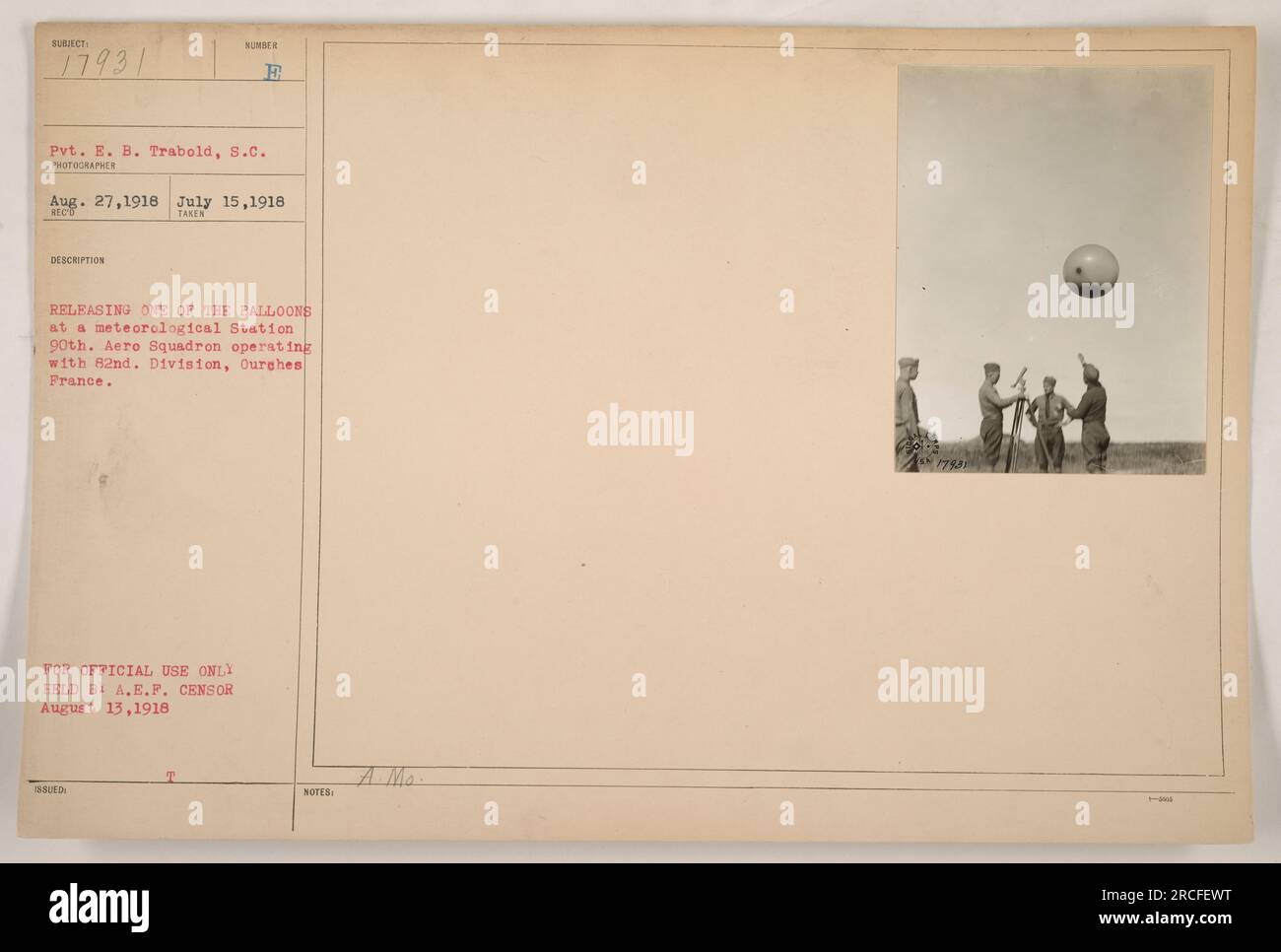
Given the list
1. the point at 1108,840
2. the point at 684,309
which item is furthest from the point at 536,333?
the point at 1108,840

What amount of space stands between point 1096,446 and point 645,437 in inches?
41.6

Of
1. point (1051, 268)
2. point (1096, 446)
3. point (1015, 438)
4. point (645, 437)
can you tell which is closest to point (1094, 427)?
point (1096, 446)

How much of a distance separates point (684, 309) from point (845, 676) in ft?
3.10

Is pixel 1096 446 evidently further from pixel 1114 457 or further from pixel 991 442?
pixel 991 442

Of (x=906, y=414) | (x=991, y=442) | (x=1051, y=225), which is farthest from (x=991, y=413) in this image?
(x=1051, y=225)

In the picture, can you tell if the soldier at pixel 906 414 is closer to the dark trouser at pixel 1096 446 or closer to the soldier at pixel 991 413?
the soldier at pixel 991 413

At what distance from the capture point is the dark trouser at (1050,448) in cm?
196

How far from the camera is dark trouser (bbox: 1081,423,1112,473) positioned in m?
1.96

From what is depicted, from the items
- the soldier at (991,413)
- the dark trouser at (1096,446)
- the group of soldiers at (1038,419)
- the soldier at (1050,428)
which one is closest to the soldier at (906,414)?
the group of soldiers at (1038,419)

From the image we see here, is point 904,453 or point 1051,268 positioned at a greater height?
point 1051,268

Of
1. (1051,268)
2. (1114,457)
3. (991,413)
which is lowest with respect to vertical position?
(1114,457)

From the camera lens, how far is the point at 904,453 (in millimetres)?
1968

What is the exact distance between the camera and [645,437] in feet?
6.47

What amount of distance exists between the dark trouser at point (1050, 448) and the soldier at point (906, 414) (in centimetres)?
28
